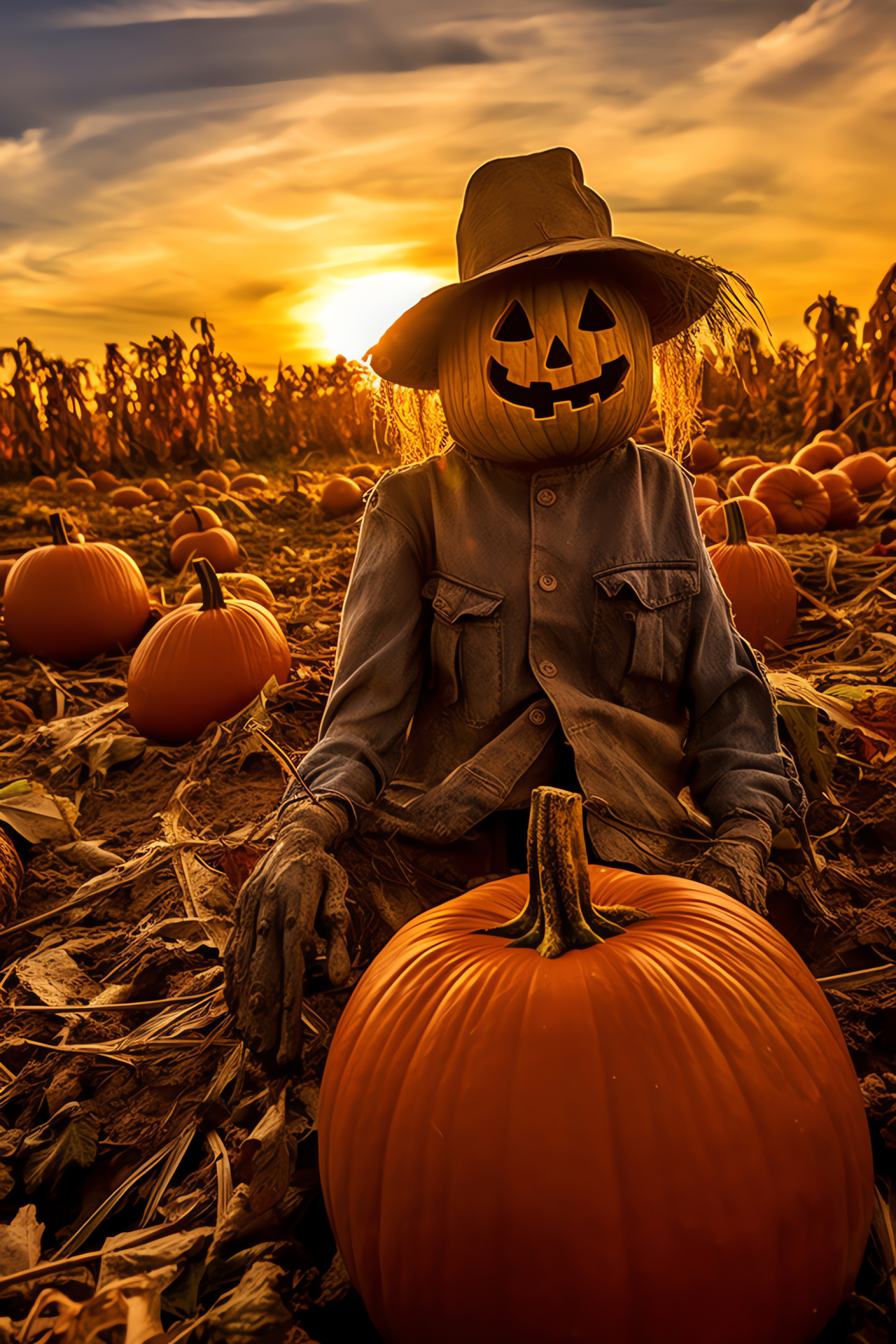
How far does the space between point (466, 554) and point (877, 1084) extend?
1529 millimetres

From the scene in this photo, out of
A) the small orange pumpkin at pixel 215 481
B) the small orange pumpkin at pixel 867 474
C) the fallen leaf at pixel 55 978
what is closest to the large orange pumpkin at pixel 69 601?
the fallen leaf at pixel 55 978

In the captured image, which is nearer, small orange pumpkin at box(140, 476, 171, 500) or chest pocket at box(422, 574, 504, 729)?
chest pocket at box(422, 574, 504, 729)

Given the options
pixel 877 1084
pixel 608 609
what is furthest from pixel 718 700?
pixel 877 1084

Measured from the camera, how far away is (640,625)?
7.00 feet

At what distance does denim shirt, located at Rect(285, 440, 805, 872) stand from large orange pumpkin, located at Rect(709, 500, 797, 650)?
2.60 m

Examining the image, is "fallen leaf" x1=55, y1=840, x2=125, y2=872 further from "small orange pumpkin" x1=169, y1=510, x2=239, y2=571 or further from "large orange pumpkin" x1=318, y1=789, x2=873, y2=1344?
"small orange pumpkin" x1=169, y1=510, x2=239, y2=571

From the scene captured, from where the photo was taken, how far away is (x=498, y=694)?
7.14ft

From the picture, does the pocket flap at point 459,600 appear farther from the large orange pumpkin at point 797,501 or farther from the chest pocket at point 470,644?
the large orange pumpkin at point 797,501

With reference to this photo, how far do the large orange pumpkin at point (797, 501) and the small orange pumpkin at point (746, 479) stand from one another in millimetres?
426

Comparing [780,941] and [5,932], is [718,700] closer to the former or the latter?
[780,941]

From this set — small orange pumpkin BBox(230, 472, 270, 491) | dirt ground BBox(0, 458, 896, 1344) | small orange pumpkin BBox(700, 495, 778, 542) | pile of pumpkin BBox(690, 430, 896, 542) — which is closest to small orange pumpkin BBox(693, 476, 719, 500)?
pile of pumpkin BBox(690, 430, 896, 542)

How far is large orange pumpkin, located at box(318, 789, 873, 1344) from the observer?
1.17 meters

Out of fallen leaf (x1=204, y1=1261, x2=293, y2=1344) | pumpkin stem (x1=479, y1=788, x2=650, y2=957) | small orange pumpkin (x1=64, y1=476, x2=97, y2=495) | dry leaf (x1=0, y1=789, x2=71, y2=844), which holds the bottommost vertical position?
fallen leaf (x1=204, y1=1261, x2=293, y2=1344)

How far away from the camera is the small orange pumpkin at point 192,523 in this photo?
8930 millimetres
